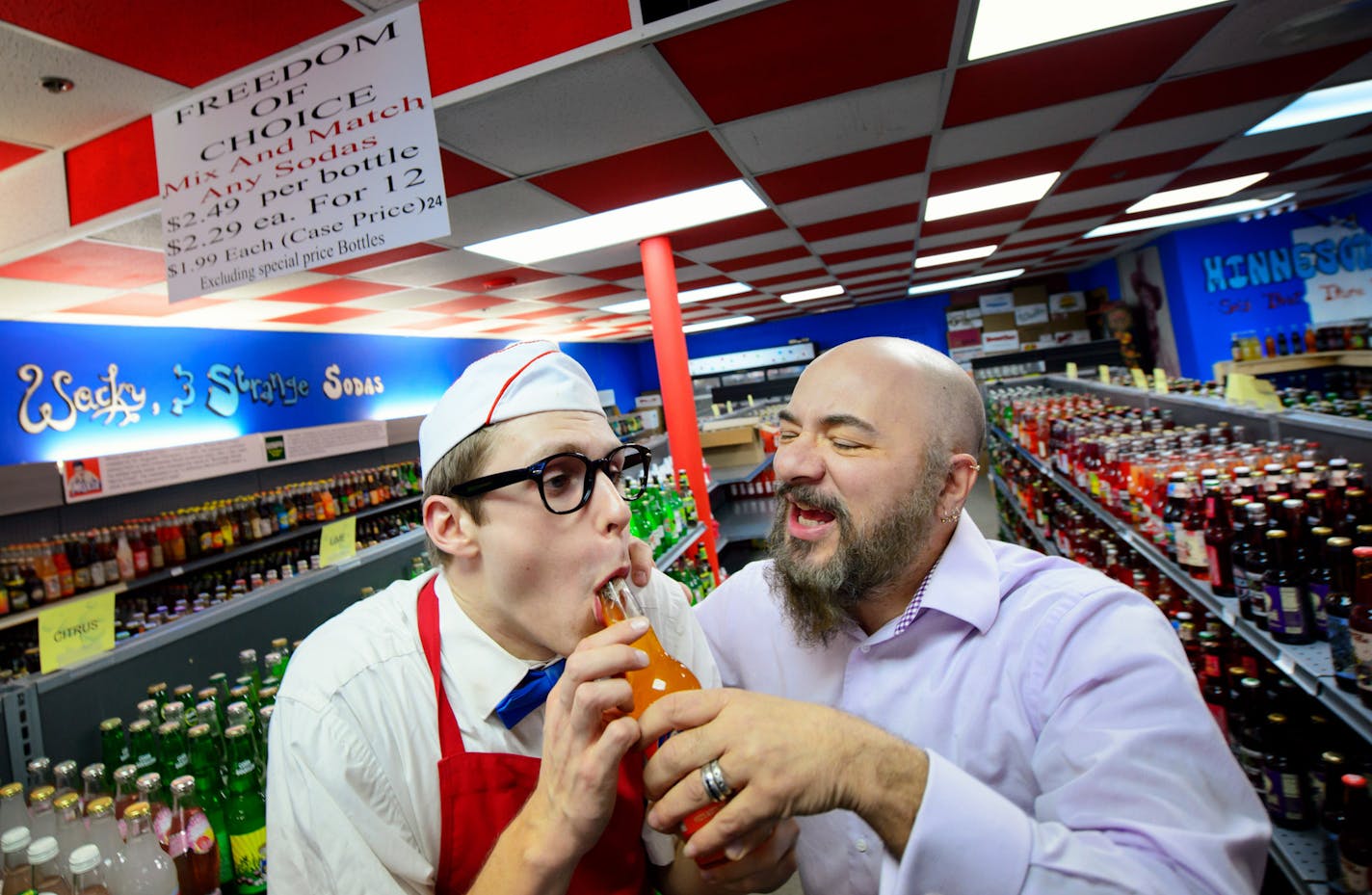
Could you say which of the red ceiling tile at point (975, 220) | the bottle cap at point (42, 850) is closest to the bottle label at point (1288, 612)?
the bottle cap at point (42, 850)

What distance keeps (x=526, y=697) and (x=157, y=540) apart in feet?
17.7

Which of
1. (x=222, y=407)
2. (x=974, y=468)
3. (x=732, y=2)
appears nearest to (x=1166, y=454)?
(x=974, y=468)

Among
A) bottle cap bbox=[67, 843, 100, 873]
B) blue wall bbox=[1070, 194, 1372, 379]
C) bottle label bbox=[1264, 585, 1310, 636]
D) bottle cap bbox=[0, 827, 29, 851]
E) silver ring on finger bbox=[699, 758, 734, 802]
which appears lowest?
bottle label bbox=[1264, 585, 1310, 636]

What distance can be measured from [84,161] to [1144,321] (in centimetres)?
1357

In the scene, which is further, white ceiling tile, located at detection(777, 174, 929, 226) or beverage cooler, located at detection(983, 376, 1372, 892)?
white ceiling tile, located at detection(777, 174, 929, 226)

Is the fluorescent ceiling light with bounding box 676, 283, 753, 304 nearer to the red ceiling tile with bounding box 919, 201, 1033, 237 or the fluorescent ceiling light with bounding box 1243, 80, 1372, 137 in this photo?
the red ceiling tile with bounding box 919, 201, 1033, 237

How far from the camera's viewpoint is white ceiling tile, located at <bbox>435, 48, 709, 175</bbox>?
2494 millimetres

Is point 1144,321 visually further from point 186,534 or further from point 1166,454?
point 186,534

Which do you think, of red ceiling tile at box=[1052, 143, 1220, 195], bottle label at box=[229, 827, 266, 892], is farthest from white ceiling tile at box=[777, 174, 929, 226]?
bottle label at box=[229, 827, 266, 892]

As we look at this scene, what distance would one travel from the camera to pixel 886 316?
14.8 m

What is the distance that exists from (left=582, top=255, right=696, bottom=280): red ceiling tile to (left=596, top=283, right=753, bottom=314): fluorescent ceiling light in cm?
164

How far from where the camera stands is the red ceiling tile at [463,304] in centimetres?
682

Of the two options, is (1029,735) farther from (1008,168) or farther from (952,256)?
(952,256)

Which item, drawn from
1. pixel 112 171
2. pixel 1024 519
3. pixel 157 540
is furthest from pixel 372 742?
pixel 1024 519
